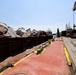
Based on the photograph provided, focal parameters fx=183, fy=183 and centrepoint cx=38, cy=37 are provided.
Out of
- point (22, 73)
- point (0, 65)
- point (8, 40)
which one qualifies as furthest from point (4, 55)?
point (22, 73)

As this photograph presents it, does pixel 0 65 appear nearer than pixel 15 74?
No

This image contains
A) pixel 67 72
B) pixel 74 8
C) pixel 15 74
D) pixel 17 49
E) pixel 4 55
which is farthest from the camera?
pixel 74 8

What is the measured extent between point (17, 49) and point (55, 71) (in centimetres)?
729

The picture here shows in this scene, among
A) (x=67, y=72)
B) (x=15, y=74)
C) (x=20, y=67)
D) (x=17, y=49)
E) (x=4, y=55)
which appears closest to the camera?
(x=15, y=74)

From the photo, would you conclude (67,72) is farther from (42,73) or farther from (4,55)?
(4,55)

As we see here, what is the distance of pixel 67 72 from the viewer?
795 centimetres

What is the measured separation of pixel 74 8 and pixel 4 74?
5719 centimetres

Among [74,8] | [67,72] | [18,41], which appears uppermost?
[74,8]

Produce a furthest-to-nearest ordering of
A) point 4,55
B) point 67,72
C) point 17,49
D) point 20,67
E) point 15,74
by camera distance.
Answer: point 17,49 < point 4,55 < point 20,67 < point 67,72 < point 15,74

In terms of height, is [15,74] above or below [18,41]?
below

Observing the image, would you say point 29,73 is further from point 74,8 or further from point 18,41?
point 74,8

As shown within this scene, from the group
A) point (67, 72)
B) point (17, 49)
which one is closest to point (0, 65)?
point (67, 72)

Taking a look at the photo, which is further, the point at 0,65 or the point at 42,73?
the point at 0,65

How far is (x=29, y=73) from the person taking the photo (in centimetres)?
749
